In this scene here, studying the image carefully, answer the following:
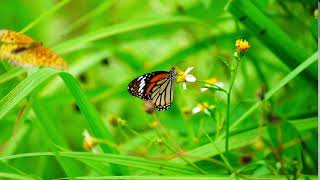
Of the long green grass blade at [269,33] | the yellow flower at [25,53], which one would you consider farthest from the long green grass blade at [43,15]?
the long green grass blade at [269,33]

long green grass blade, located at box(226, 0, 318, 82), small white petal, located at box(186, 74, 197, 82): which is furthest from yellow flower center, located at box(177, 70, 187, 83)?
long green grass blade, located at box(226, 0, 318, 82)

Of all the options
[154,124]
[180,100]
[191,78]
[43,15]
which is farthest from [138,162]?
[180,100]

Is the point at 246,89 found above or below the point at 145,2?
below

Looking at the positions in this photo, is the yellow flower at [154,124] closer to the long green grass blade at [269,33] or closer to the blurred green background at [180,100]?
the blurred green background at [180,100]

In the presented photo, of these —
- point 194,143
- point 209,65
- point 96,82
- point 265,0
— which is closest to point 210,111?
point 194,143

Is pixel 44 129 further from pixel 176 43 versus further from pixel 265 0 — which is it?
pixel 176 43

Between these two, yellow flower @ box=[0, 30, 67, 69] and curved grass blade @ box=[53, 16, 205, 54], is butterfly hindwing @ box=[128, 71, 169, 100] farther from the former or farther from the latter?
curved grass blade @ box=[53, 16, 205, 54]
